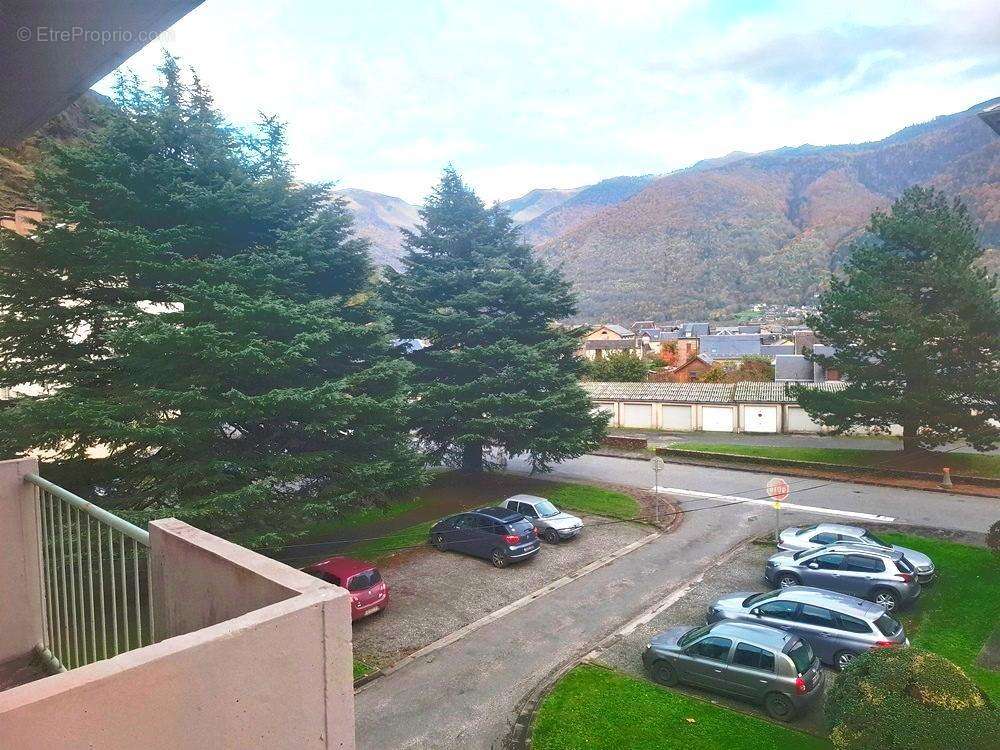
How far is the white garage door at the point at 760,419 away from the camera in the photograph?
1487 inches

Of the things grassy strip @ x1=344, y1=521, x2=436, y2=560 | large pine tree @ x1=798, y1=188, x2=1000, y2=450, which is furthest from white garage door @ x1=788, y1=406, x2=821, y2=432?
grassy strip @ x1=344, y1=521, x2=436, y2=560

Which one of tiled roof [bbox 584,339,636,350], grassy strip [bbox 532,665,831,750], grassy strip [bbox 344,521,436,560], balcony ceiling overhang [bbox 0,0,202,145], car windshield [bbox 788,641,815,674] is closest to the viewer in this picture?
balcony ceiling overhang [bbox 0,0,202,145]

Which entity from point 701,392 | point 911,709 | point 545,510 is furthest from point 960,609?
point 701,392

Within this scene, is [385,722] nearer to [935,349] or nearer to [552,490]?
[552,490]

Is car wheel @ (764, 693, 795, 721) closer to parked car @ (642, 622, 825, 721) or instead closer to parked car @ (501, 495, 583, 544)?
parked car @ (642, 622, 825, 721)

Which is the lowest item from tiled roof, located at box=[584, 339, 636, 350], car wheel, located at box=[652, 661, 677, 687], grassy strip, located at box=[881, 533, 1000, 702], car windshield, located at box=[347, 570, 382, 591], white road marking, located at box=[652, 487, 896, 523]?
white road marking, located at box=[652, 487, 896, 523]

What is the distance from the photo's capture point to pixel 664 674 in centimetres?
1175

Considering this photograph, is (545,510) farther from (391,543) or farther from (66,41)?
(66,41)

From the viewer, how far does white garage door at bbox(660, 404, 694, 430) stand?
40.4m

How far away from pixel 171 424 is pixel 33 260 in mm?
5335

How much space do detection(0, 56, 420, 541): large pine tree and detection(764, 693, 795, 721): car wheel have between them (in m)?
10.5

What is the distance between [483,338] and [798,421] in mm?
22786

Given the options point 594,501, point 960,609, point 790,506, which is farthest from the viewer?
point 594,501

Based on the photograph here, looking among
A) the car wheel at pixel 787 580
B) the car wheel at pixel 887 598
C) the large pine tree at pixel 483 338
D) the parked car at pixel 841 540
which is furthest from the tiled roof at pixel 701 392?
the car wheel at pixel 887 598
